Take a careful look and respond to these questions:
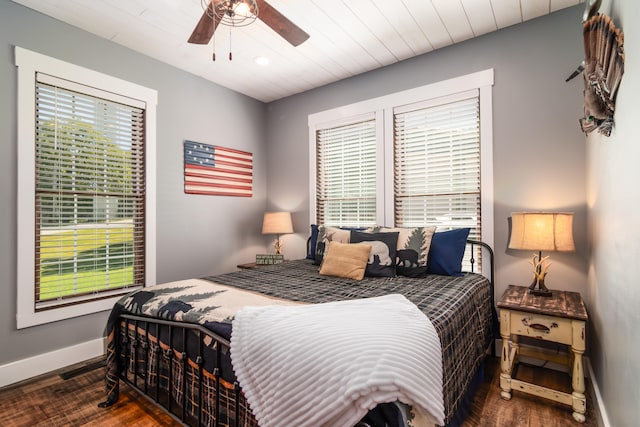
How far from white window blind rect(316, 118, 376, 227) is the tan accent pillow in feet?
3.09

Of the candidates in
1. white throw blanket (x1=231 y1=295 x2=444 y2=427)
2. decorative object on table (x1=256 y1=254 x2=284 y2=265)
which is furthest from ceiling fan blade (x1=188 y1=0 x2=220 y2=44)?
decorative object on table (x1=256 y1=254 x2=284 y2=265)

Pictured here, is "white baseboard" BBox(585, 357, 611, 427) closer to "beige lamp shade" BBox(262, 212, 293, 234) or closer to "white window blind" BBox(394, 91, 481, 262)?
"white window blind" BBox(394, 91, 481, 262)

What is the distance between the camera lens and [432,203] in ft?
9.69

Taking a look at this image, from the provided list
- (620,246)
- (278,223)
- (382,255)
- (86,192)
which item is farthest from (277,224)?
(620,246)

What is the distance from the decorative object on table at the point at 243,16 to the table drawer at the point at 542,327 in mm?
2251

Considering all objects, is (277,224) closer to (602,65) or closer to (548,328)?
(548,328)

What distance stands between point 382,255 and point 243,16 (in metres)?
1.89

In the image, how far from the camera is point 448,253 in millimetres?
2453

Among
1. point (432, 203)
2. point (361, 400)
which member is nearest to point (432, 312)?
point (361, 400)

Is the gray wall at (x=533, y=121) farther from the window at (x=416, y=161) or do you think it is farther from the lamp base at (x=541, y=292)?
the lamp base at (x=541, y=292)

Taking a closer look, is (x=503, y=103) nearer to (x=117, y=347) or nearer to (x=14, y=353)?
(x=117, y=347)

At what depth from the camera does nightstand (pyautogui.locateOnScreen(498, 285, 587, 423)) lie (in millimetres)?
1771

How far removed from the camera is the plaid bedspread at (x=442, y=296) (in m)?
1.45

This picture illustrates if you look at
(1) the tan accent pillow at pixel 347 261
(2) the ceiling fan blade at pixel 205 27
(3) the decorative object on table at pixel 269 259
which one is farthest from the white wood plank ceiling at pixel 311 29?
(3) the decorative object on table at pixel 269 259
